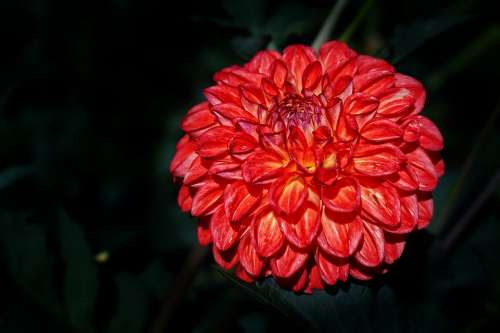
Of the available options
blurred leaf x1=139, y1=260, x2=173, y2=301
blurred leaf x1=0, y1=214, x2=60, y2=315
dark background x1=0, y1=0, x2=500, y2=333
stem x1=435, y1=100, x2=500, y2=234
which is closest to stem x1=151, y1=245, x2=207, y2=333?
dark background x1=0, y1=0, x2=500, y2=333

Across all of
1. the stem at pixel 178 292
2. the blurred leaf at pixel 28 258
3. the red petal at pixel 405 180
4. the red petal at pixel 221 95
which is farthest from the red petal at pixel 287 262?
the blurred leaf at pixel 28 258

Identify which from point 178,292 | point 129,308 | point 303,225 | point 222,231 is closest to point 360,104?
point 303,225

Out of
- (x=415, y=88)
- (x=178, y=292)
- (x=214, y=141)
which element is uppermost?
(x=415, y=88)

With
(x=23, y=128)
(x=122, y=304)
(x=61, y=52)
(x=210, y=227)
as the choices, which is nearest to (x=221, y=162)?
(x=210, y=227)

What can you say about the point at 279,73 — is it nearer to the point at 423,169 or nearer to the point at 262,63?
the point at 262,63

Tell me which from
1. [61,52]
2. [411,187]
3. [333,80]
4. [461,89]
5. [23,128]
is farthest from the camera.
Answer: [461,89]

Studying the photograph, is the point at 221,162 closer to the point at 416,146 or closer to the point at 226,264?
the point at 226,264

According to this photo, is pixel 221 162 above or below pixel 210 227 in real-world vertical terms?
above
